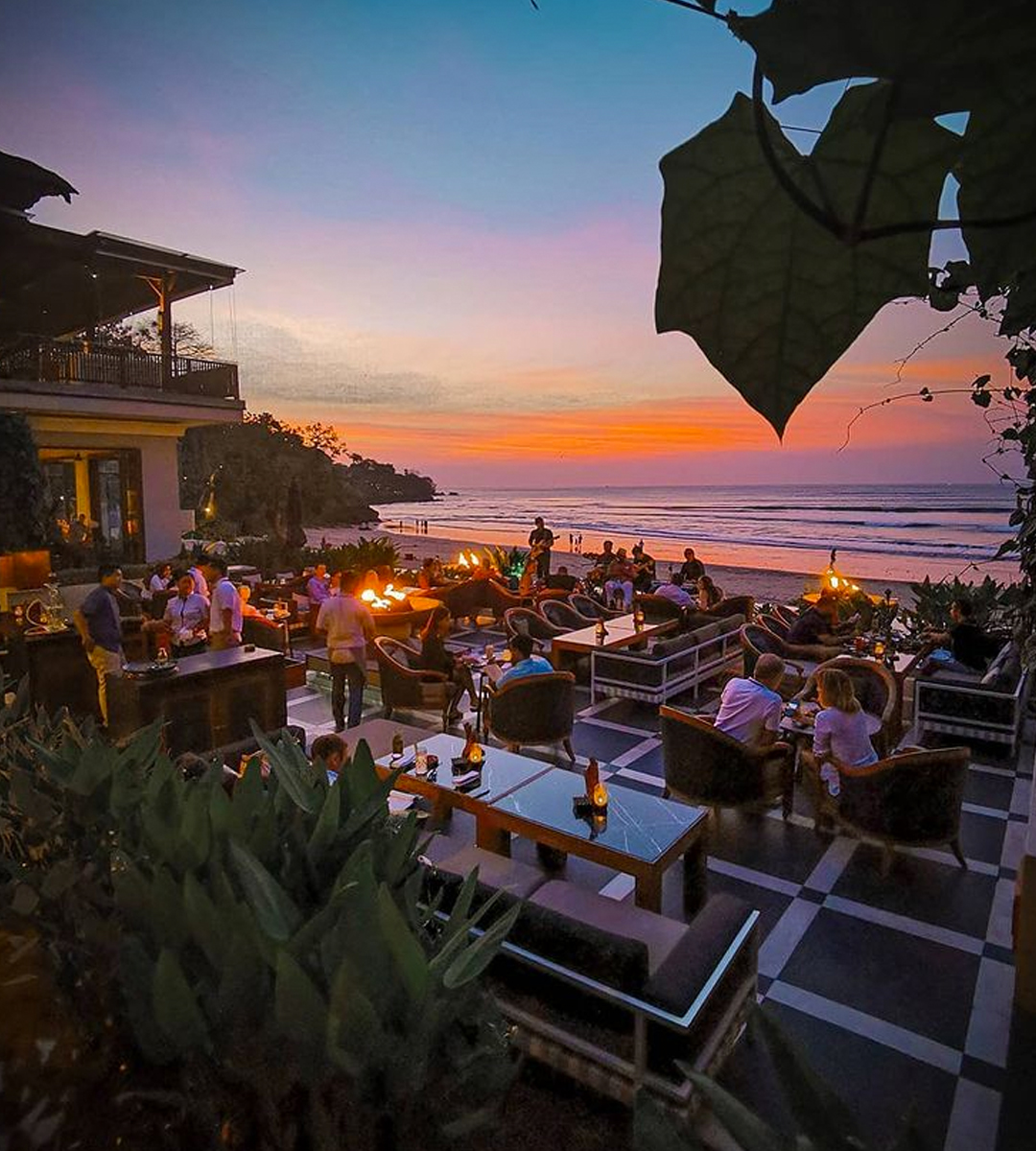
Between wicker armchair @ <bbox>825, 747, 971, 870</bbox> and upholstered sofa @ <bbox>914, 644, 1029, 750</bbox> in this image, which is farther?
upholstered sofa @ <bbox>914, 644, 1029, 750</bbox>

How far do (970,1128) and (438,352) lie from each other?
1592 cm

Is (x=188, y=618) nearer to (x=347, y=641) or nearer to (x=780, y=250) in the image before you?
(x=347, y=641)

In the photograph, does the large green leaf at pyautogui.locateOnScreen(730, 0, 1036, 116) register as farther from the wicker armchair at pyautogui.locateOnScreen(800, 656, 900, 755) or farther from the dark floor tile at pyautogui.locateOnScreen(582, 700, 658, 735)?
the dark floor tile at pyautogui.locateOnScreen(582, 700, 658, 735)

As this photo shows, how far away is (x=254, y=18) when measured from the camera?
83 cm

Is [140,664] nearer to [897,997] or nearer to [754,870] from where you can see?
[754,870]

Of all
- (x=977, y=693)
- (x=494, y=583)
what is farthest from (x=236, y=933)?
(x=494, y=583)

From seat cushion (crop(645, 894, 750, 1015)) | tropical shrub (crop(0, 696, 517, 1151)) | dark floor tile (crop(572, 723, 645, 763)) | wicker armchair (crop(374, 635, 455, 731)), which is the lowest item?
dark floor tile (crop(572, 723, 645, 763))

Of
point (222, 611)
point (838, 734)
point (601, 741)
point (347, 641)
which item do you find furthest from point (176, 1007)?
point (222, 611)

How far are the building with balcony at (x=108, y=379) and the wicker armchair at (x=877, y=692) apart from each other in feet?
43.6

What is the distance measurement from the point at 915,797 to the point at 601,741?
11.0 feet

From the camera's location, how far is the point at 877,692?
7332mm

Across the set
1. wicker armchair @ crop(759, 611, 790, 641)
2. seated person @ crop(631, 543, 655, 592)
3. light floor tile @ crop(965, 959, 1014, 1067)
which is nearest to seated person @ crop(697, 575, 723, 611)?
wicker armchair @ crop(759, 611, 790, 641)

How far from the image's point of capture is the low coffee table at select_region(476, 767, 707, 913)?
4285mm

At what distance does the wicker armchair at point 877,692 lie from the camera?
6766 millimetres
